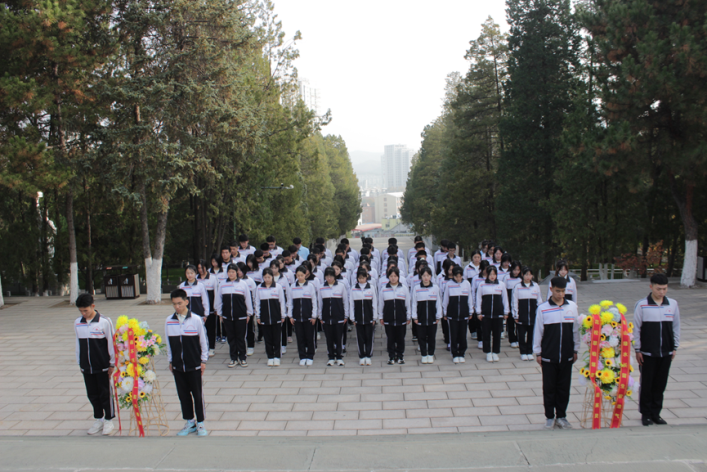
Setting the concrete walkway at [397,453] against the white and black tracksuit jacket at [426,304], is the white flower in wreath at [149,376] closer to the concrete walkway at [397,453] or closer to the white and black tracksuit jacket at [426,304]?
the concrete walkway at [397,453]

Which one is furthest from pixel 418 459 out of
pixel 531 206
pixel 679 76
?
pixel 531 206

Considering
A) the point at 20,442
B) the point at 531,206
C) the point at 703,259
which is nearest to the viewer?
the point at 20,442

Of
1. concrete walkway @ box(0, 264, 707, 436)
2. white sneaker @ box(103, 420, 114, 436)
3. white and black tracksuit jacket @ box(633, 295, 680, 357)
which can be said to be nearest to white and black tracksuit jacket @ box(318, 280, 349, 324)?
concrete walkway @ box(0, 264, 707, 436)

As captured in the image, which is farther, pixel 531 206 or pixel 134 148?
pixel 531 206

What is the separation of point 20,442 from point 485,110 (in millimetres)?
29943

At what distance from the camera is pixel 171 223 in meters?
28.0

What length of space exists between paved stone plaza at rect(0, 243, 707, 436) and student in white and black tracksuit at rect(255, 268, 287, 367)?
1.17ft

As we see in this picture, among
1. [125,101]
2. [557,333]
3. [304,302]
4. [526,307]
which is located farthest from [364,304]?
[125,101]

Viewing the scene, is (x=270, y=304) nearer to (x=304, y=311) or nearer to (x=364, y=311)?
(x=304, y=311)

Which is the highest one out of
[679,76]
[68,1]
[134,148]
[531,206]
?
[68,1]

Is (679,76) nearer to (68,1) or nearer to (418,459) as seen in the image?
(418,459)

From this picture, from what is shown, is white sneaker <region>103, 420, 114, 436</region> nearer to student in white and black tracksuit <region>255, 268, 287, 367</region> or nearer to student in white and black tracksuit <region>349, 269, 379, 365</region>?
student in white and black tracksuit <region>255, 268, 287, 367</region>

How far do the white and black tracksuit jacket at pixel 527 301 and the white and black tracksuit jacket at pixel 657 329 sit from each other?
276 centimetres

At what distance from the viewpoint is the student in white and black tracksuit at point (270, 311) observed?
8.77m
